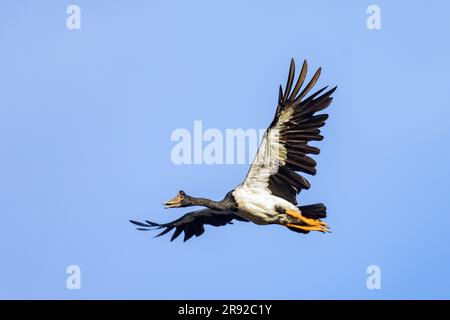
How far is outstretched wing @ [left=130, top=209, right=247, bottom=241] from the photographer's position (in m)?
38.5

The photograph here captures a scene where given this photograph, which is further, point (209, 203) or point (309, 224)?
point (209, 203)

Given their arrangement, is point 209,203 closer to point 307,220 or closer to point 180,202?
point 180,202

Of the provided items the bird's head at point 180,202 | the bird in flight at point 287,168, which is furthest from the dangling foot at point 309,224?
the bird's head at point 180,202

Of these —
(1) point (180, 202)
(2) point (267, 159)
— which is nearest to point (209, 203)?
(1) point (180, 202)

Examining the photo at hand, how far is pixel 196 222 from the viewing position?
3884 cm

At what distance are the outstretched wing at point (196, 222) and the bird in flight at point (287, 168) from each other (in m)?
2.23

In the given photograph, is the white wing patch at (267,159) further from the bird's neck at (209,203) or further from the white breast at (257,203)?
the bird's neck at (209,203)

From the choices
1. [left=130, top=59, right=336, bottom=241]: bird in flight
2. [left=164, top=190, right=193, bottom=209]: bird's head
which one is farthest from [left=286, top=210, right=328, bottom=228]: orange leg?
[left=164, top=190, right=193, bottom=209]: bird's head

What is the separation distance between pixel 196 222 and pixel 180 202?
2245 mm

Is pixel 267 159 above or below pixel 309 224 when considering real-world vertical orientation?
above

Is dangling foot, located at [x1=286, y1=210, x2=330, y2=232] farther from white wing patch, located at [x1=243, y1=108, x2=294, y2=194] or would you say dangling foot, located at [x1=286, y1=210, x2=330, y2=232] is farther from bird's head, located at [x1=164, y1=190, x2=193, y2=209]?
bird's head, located at [x1=164, y1=190, x2=193, y2=209]

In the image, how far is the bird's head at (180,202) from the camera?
3669cm
